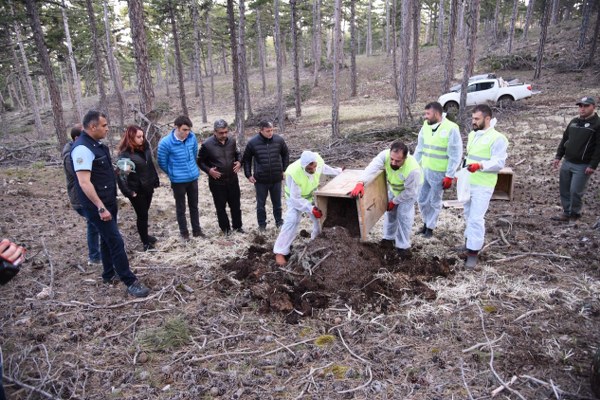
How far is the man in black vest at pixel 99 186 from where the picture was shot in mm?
4262

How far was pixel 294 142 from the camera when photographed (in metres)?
16.1

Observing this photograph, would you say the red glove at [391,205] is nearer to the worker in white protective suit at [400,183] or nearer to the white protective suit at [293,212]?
the worker in white protective suit at [400,183]

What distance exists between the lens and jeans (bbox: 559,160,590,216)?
6211mm

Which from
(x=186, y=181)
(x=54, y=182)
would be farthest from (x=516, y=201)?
(x=54, y=182)

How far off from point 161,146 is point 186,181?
0.66 metres

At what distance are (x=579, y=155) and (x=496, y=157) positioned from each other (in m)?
2.26

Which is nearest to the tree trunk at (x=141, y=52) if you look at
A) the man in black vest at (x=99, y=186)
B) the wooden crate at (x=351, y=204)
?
the man in black vest at (x=99, y=186)

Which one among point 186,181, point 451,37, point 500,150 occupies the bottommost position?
point 186,181

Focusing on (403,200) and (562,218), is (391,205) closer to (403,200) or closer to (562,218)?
(403,200)

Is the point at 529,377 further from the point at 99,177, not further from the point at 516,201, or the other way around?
the point at 516,201

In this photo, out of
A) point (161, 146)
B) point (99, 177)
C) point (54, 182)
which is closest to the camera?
point (99, 177)

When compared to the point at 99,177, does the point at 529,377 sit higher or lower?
lower

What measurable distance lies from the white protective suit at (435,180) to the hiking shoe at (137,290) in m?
4.34

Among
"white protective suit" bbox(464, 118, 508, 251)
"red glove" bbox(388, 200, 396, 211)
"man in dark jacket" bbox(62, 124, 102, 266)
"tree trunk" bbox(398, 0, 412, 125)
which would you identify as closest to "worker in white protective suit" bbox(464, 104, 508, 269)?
"white protective suit" bbox(464, 118, 508, 251)
